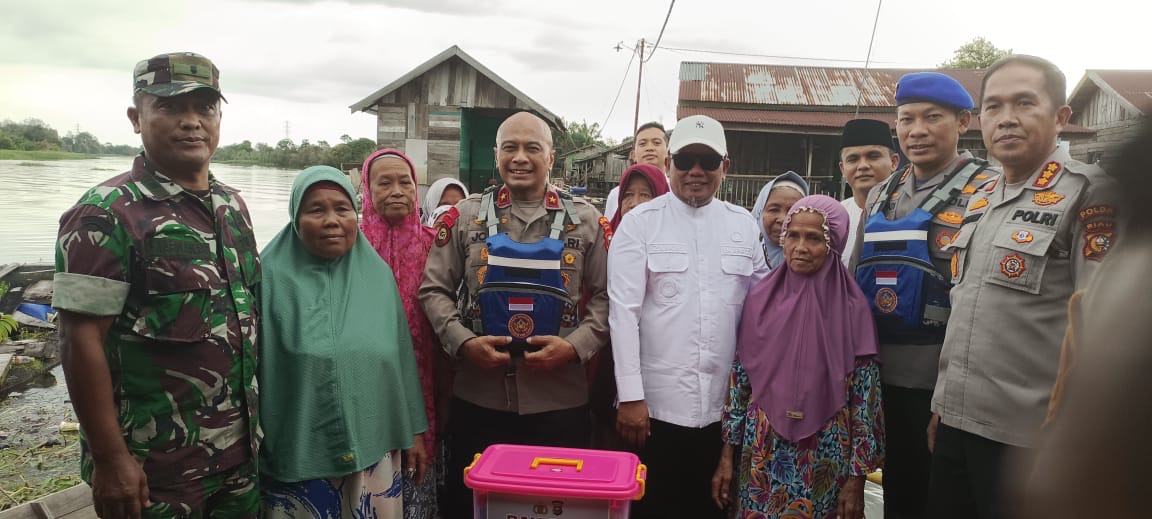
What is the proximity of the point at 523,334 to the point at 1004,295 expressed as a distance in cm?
185

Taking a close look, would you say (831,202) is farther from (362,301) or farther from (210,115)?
(210,115)

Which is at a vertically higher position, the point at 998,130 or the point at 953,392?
the point at 998,130

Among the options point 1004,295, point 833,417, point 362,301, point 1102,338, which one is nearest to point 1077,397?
point 1102,338

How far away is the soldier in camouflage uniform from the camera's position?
1829 mm

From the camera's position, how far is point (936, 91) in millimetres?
2730

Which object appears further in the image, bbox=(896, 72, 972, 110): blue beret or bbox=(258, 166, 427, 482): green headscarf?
bbox=(896, 72, 972, 110): blue beret

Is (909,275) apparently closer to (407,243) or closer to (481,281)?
(481,281)

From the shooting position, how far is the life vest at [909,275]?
2.59 meters

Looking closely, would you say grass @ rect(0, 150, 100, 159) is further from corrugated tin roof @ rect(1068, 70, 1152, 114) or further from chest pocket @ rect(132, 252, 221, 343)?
corrugated tin roof @ rect(1068, 70, 1152, 114)

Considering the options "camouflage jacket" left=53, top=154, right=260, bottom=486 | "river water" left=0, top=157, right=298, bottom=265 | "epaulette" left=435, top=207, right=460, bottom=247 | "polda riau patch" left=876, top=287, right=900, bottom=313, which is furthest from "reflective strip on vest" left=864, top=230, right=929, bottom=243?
"river water" left=0, top=157, right=298, bottom=265

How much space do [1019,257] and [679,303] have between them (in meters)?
1.27

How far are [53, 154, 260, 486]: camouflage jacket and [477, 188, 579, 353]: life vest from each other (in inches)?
38.7

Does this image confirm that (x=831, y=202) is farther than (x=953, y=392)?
Yes

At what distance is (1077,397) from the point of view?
2.00ft
